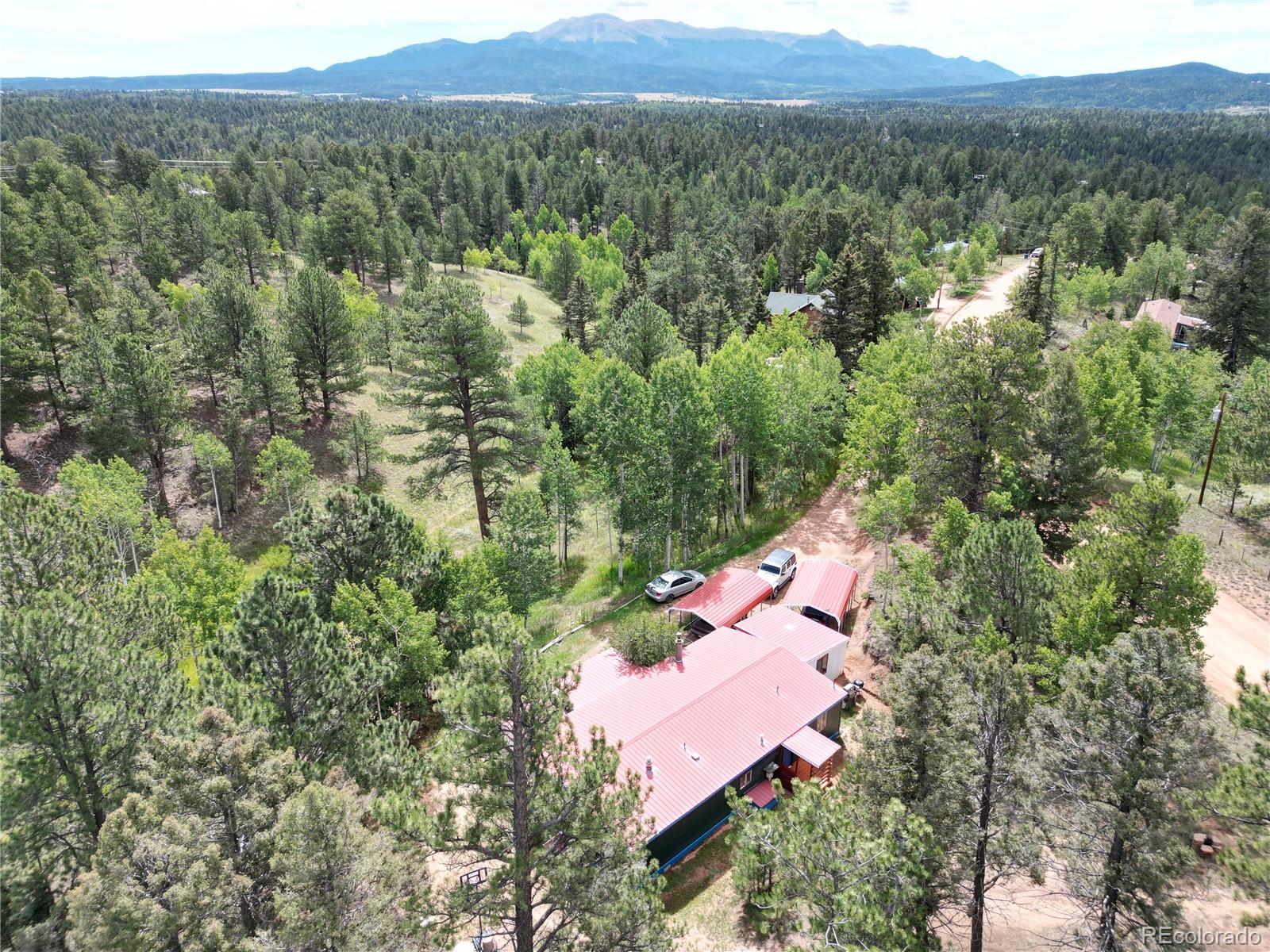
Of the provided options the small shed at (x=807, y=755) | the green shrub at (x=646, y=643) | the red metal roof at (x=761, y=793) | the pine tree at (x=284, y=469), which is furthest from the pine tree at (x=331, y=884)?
the pine tree at (x=284, y=469)

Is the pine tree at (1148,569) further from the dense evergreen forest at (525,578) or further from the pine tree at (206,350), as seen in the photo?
the pine tree at (206,350)

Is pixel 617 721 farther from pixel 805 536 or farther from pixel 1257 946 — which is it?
pixel 805 536

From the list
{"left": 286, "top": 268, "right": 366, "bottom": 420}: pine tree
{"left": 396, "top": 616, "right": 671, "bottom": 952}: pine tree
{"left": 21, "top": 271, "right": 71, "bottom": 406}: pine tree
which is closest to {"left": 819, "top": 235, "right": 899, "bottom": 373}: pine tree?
{"left": 286, "top": 268, "right": 366, "bottom": 420}: pine tree

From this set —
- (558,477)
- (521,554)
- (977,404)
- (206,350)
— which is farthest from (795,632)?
(206,350)

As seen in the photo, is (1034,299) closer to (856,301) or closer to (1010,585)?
(856,301)

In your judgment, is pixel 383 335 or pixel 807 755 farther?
pixel 383 335

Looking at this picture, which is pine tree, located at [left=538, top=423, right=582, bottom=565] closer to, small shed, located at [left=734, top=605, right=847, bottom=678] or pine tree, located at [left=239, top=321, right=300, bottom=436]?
small shed, located at [left=734, top=605, right=847, bottom=678]
